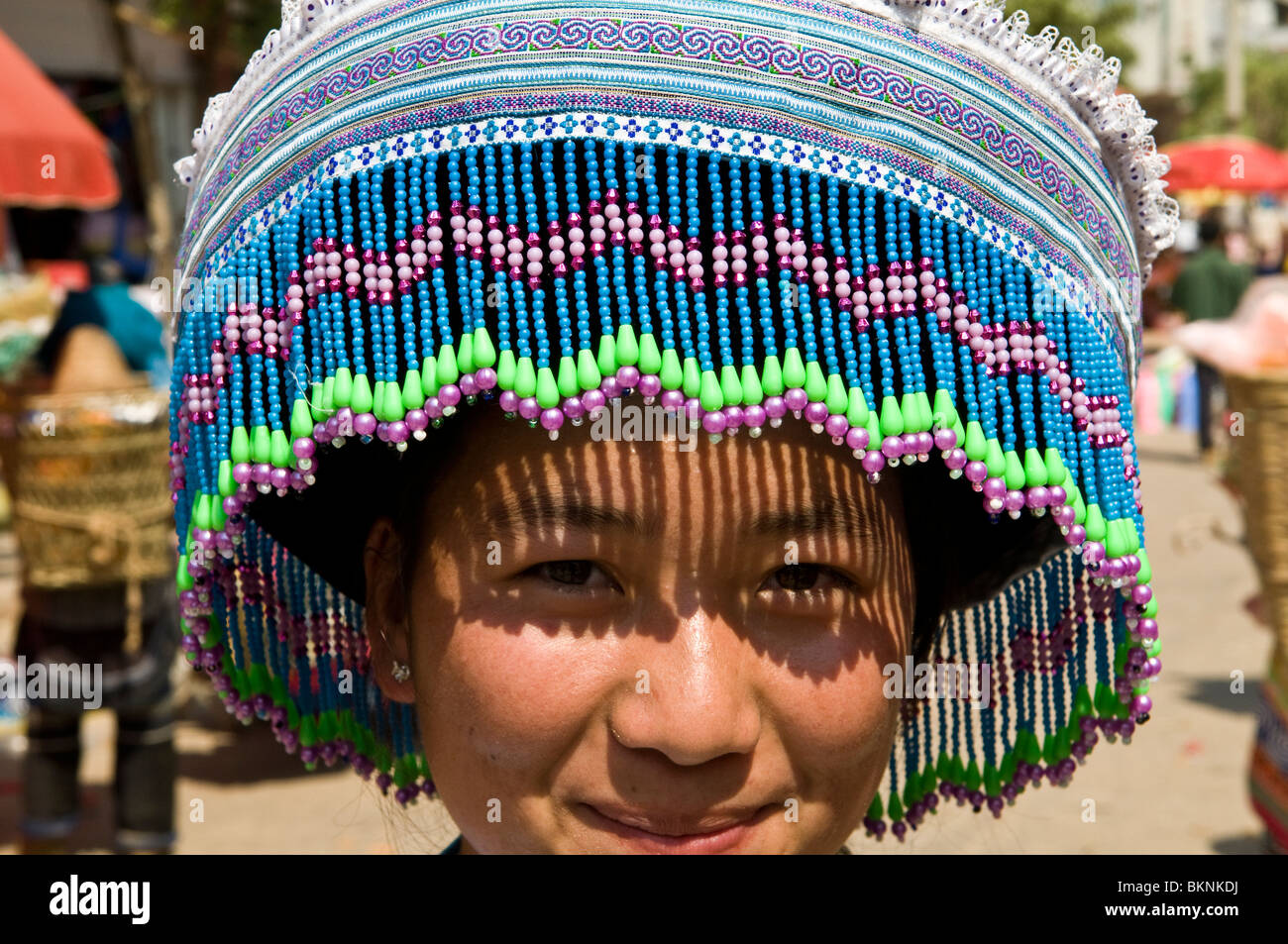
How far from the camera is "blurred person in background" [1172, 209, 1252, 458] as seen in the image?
482 inches

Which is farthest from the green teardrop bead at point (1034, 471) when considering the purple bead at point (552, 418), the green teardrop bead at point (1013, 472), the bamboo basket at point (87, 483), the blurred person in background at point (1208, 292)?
the blurred person in background at point (1208, 292)

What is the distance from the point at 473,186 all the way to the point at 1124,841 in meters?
4.57

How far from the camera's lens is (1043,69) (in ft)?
5.06

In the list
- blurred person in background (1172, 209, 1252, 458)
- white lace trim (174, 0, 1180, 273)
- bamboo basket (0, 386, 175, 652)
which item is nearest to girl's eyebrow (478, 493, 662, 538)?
white lace trim (174, 0, 1180, 273)

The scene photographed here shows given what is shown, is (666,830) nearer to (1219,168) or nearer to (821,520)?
(821,520)

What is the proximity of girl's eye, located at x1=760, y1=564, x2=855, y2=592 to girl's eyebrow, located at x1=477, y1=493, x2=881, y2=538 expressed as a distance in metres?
0.04

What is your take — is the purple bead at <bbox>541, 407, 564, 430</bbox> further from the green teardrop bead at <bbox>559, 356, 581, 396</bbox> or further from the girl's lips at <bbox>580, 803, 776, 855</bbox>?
the girl's lips at <bbox>580, 803, 776, 855</bbox>

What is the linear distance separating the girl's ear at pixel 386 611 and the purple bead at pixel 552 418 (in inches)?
16.8

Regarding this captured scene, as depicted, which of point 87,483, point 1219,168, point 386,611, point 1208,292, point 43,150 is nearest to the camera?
point 386,611

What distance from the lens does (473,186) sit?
4.54 ft

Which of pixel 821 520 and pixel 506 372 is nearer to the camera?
pixel 506 372

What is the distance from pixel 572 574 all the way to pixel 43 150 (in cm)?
449

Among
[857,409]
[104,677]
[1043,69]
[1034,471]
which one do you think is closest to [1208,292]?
[104,677]

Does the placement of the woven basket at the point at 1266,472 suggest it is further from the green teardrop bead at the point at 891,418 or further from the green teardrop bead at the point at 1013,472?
the green teardrop bead at the point at 891,418
